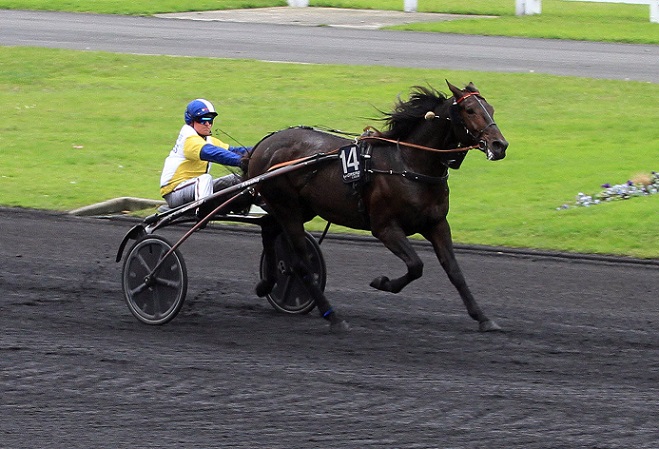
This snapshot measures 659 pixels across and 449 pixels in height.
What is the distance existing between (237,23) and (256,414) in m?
19.8

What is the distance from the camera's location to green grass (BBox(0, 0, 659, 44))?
24.0 meters

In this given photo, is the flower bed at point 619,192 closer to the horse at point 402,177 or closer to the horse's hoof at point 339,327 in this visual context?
the horse at point 402,177

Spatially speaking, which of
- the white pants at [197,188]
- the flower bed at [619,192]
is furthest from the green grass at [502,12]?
the white pants at [197,188]

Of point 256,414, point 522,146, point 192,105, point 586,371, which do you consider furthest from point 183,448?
point 522,146

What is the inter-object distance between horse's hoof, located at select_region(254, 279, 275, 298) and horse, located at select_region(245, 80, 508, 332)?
1.20ft

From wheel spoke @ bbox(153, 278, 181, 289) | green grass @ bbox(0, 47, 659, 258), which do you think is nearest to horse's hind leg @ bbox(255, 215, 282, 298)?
wheel spoke @ bbox(153, 278, 181, 289)

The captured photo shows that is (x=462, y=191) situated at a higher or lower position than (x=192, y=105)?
lower

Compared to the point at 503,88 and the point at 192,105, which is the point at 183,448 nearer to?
the point at 192,105

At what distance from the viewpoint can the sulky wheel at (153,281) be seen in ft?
27.6

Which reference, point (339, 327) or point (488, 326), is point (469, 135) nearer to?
point (488, 326)

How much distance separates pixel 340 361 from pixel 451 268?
108 cm

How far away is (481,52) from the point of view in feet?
70.2

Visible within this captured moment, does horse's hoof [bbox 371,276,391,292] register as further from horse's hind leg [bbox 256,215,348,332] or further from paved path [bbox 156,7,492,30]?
paved path [bbox 156,7,492,30]

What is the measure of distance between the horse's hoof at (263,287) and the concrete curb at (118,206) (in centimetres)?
398
